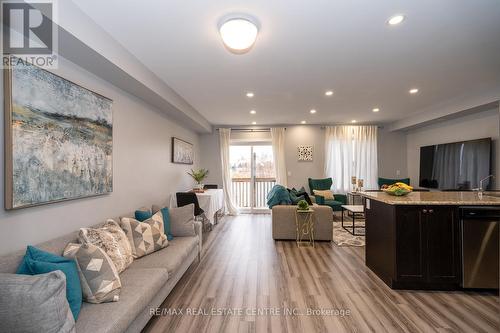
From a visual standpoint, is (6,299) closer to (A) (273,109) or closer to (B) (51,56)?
(B) (51,56)

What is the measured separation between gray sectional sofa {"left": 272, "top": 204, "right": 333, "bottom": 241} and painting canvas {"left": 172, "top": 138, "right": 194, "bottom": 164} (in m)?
2.28

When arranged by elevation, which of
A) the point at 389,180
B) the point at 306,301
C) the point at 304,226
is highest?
the point at 389,180

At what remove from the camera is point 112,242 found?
6.59ft

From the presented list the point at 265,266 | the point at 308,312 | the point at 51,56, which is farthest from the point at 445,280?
the point at 51,56

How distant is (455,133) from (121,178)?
6.55 m

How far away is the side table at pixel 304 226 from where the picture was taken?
13.5ft

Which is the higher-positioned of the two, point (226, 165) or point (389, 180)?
point (226, 165)

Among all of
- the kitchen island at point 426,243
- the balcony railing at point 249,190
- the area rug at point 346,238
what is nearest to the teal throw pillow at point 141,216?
the kitchen island at point 426,243

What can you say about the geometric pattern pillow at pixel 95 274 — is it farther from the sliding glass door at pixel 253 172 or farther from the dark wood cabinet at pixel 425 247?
the sliding glass door at pixel 253 172

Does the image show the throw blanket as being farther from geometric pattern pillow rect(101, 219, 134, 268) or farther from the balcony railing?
geometric pattern pillow rect(101, 219, 134, 268)

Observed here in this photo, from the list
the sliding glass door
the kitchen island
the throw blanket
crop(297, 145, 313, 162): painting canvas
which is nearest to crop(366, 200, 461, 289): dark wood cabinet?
the kitchen island

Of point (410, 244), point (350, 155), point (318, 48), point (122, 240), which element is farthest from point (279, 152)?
point (122, 240)

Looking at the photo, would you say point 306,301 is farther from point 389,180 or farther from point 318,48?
point 389,180

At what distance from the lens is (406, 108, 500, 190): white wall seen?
13.6 ft
